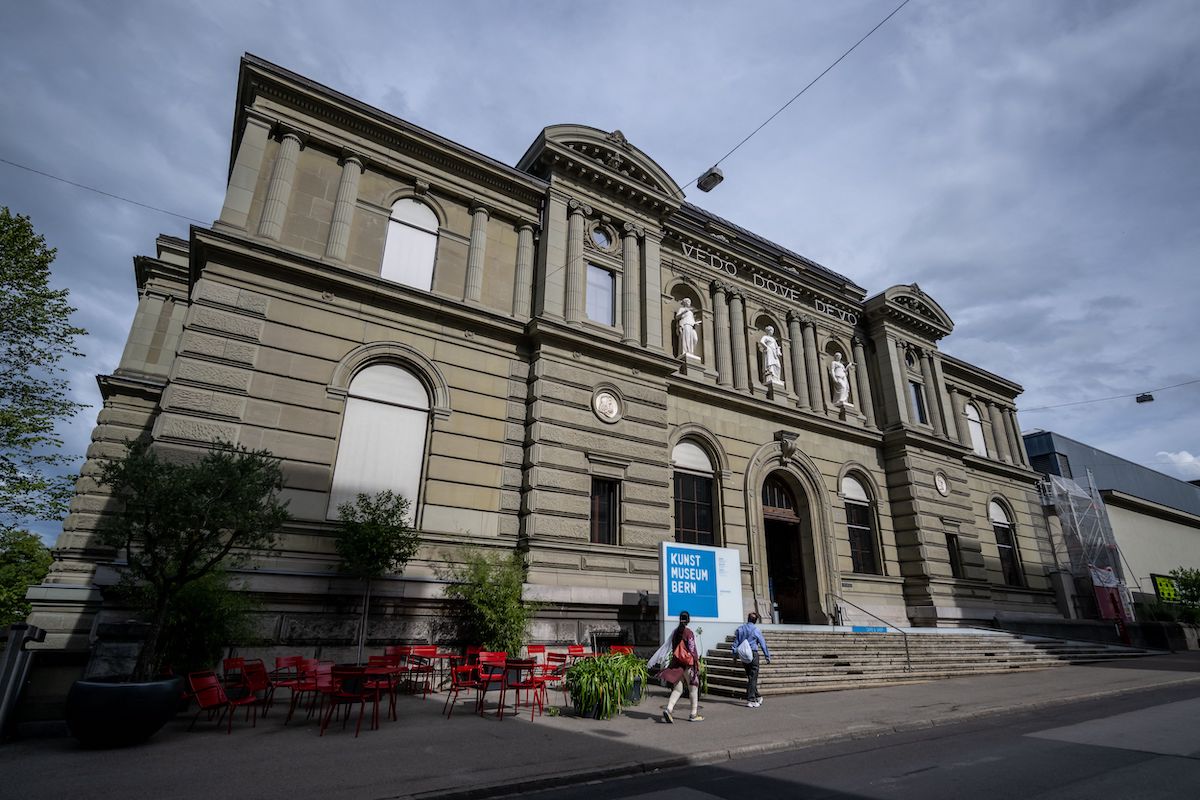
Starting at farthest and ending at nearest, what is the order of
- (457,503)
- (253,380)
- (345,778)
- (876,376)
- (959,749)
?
(876,376)
(457,503)
(253,380)
(959,749)
(345,778)

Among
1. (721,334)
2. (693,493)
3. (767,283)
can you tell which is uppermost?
(767,283)

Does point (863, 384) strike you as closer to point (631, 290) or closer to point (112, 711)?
point (631, 290)

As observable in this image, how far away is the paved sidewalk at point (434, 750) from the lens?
636 cm

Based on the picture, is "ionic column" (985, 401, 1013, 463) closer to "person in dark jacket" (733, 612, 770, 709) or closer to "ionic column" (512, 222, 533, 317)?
"person in dark jacket" (733, 612, 770, 709)

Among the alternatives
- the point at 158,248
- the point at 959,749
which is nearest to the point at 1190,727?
the point at 959,749

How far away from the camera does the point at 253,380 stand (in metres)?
13.5

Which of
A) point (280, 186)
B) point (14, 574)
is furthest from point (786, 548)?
point (14, 574)

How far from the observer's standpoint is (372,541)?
12258mm

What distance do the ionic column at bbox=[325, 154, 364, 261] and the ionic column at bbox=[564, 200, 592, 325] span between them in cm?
642

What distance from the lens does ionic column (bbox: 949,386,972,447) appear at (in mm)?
30969

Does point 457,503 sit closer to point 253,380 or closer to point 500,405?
point 500,405

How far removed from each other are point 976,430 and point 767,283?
1685 centimetres

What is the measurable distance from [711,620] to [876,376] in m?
18.1

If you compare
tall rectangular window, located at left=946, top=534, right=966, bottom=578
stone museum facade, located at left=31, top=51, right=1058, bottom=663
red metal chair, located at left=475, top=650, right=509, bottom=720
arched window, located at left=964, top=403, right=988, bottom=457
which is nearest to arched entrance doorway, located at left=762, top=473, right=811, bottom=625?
stone museum facade, located at left=31, top=51, right=1058, bottom=663
